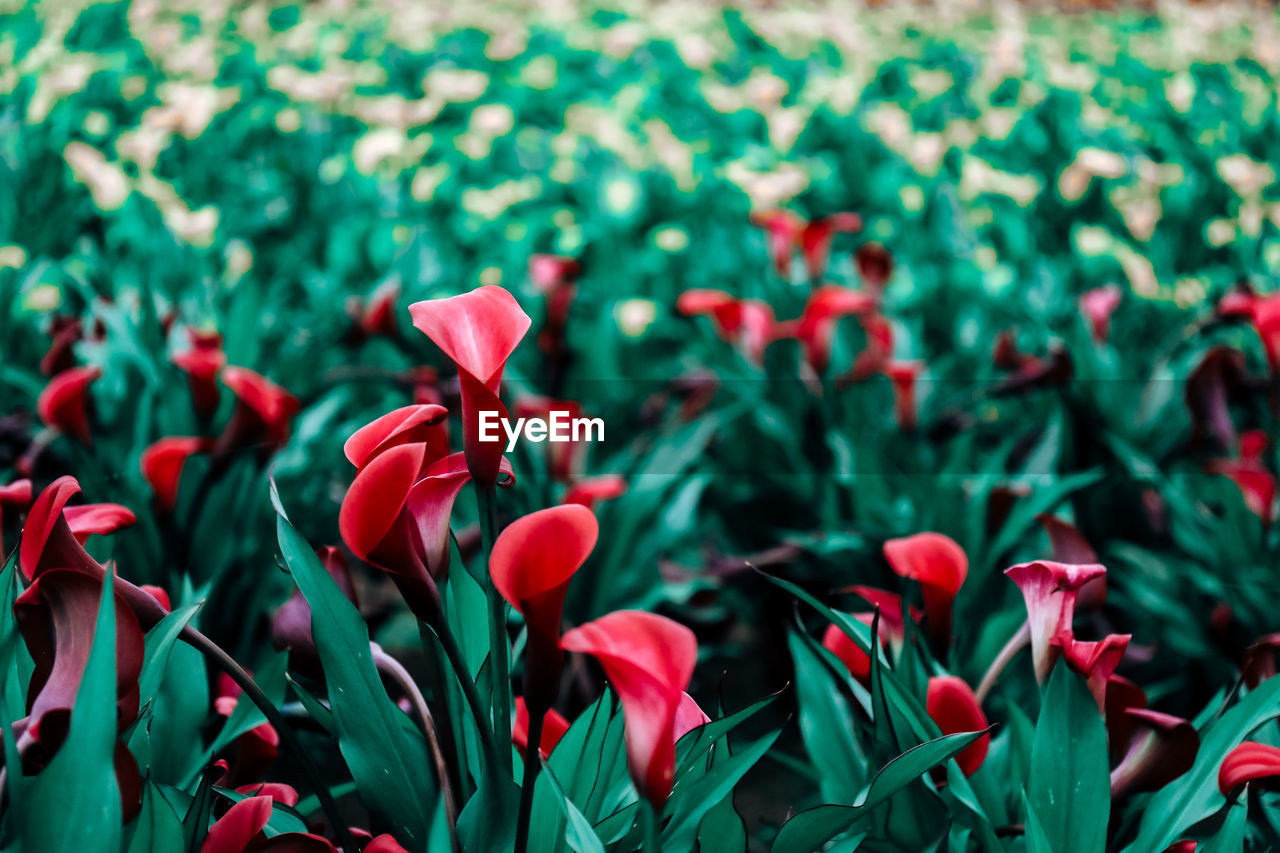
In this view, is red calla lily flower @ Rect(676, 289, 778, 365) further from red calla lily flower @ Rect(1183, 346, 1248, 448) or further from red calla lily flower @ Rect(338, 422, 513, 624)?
red calla lily flower @ Rect(338, 422, 513, 624)

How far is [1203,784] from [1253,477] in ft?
3.00

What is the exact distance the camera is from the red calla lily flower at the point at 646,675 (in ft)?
1.62

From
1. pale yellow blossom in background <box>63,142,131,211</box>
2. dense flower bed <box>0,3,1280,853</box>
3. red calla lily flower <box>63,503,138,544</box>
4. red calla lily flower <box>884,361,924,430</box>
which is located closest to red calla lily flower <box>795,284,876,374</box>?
dense flower bed <box>0,3,1280,853</box>

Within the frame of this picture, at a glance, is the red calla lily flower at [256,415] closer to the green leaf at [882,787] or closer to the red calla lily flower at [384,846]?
the red calla lily flower at [384,846]

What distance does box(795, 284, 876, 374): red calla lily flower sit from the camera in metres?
1.57

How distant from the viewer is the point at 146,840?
61 cm

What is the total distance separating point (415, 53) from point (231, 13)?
3.57ft

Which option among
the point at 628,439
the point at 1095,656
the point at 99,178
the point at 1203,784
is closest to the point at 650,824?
the point at 1095,656

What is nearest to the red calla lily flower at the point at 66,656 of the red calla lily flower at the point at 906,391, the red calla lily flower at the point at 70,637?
the red calla lily flower at the point at 70,637

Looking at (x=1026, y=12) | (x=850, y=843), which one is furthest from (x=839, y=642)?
(x=1026, y=12)

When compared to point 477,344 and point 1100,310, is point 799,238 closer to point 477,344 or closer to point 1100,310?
point 1100,310

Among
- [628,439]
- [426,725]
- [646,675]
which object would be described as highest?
[646,675]

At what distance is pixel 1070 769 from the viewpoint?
746mm

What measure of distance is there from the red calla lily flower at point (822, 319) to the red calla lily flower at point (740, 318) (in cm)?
7
